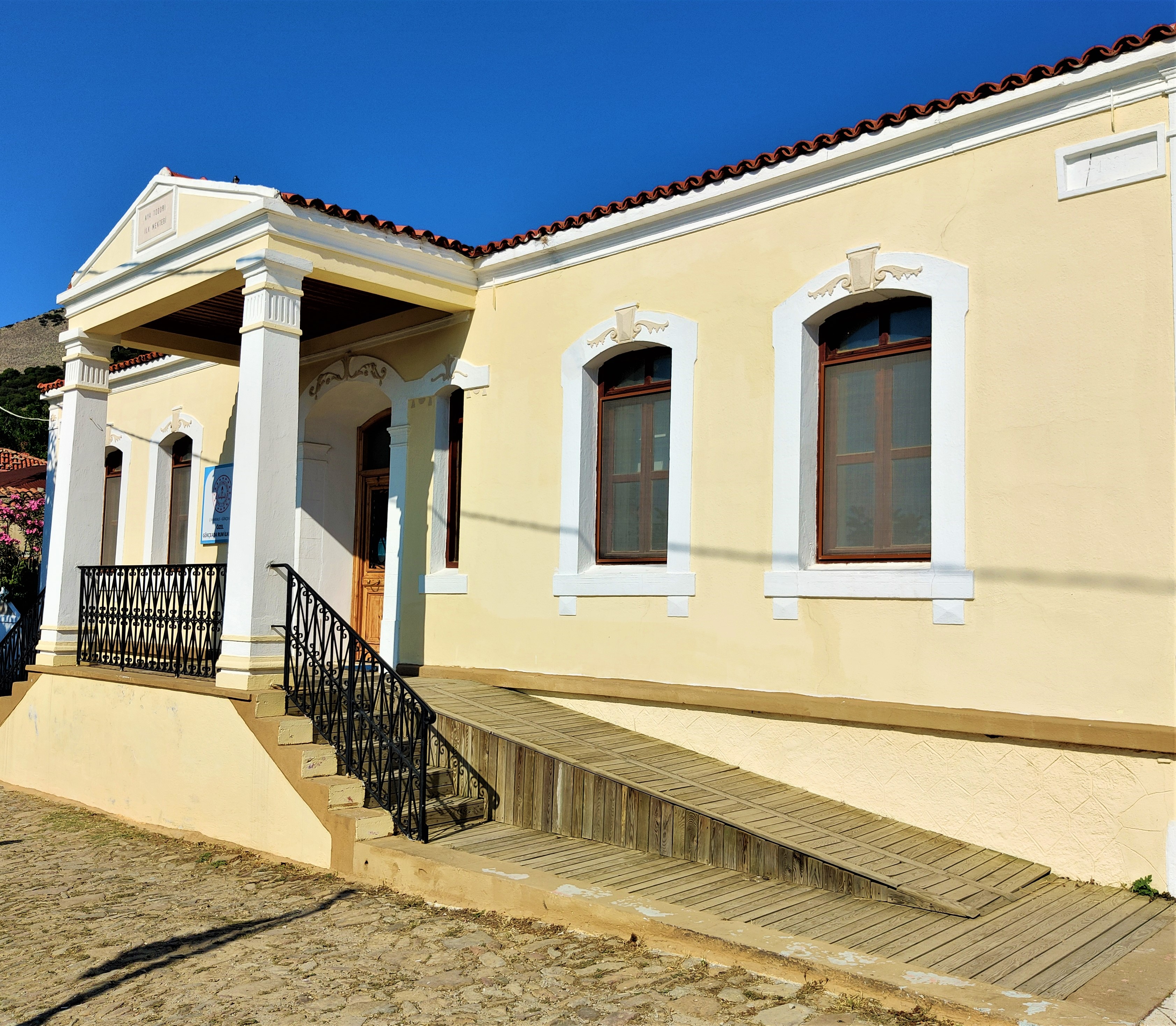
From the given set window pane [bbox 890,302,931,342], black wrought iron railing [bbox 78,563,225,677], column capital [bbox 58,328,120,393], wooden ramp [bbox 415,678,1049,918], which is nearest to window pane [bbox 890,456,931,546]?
window pane [bbox 890,302,931,342]

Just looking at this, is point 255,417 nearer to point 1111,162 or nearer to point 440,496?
point 440,496

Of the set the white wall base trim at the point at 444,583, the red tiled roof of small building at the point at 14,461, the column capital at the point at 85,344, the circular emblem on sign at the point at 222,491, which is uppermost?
the column capital at the point at 85,344

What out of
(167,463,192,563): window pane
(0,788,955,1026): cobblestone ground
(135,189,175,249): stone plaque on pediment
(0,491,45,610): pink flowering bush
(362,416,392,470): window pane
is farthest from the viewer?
(0,491,45,610): pink flowering bush

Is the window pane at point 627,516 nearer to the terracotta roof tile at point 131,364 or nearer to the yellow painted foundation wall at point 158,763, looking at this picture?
the yellow painted foundation wall at point 158,763

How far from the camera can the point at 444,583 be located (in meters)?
9.88

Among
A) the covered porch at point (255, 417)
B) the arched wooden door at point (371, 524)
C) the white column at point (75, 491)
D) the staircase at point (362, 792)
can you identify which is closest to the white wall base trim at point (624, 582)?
the covered porch at point (255, 417)

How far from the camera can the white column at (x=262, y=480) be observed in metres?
8.02

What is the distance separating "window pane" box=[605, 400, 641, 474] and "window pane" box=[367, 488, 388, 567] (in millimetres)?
3634

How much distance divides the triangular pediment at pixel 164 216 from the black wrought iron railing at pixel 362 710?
3.06 m

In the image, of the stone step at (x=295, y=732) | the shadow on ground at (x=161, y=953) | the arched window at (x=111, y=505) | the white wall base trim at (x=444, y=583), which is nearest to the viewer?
the shadow on ground at (x=161, y=953)

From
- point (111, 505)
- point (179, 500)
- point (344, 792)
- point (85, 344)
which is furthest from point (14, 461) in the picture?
point (344, 792)

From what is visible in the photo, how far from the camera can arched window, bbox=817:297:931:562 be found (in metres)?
7.12

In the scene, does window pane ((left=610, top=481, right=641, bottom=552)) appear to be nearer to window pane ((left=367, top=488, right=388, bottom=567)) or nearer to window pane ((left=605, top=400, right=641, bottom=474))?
window pane ((left=605, top=400, right=641, bottom=474))

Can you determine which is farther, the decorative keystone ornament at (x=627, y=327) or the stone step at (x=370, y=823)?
the decorative keystone ornament at (x=627, y=327)
